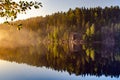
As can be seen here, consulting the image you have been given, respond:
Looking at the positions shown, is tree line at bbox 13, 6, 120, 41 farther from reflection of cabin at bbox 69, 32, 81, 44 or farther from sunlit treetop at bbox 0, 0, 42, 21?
sunlit treetop at bbox 0, 0, 42, 21

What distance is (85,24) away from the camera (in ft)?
113

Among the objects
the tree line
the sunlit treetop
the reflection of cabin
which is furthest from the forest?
the sunlit treetop

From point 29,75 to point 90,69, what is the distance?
246 centimetres

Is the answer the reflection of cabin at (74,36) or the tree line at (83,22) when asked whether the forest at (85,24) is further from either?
the reflection of cabin at (74,36)

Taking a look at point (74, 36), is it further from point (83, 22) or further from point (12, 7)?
point (12, 7)

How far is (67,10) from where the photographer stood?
1357 inches

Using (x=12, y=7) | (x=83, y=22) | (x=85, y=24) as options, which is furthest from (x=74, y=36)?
(x=12, y=7)

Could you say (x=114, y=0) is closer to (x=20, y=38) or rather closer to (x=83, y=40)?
(x=83, y=40)

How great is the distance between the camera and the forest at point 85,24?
1230 inches

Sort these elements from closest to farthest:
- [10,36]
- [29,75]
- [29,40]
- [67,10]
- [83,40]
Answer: [29,75]
[83,40]
[67,10]
[29,40]
[10,36]

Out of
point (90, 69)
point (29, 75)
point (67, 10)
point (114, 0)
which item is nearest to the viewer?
point (29, 75)

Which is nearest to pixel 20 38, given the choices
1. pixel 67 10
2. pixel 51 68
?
pixel 67 10

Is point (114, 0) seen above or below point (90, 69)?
above

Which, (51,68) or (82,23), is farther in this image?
(82,23)
